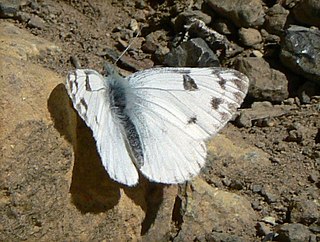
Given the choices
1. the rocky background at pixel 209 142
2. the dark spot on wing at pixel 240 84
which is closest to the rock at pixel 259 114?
the rocky background at pixel 209 142

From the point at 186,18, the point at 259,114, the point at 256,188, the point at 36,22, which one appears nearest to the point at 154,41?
the point at 186,18

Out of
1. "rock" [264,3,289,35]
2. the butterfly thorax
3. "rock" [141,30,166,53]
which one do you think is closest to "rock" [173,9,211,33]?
"rock" [141,30,166,53]

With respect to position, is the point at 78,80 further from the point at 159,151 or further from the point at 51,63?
the point at 51,63

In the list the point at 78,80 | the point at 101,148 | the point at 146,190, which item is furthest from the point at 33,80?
the point at 146,190

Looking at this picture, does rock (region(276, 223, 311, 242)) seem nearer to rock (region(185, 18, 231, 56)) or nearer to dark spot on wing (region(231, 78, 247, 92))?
dark spot on wing (region(231, 78, 247, 92))

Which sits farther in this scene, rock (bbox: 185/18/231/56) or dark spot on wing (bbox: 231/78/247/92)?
rock (bbox: 185/18/231/56)

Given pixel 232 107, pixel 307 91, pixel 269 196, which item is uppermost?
pixel 232 107

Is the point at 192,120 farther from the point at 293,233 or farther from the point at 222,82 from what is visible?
the point at 293,233
